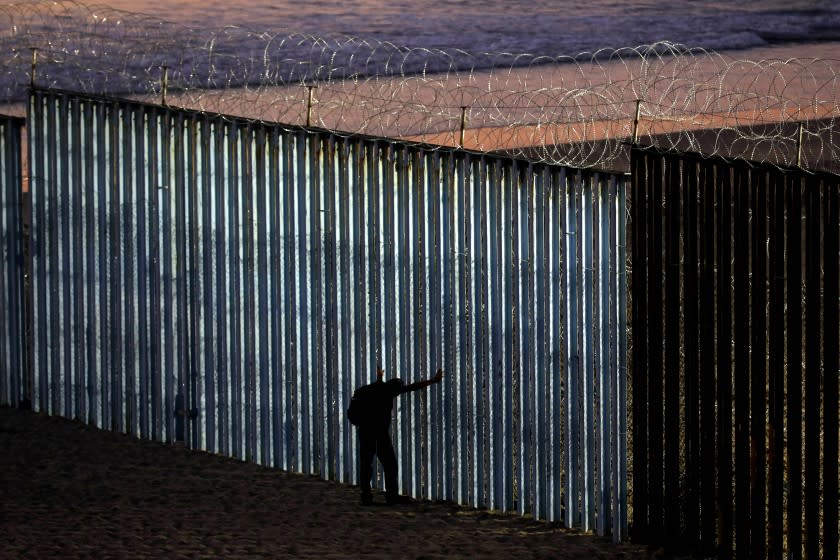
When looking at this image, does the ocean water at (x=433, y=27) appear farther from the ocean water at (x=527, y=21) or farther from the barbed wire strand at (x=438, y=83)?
the barbed wire strand at (x=438, y=83)

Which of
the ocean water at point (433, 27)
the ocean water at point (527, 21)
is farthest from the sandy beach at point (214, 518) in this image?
the ocean water at point (527, 21)

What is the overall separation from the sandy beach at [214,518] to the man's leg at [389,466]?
0.35ft

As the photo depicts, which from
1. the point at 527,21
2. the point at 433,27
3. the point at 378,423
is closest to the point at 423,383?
the point at 378,423

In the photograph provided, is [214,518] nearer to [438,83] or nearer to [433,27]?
[438,83]

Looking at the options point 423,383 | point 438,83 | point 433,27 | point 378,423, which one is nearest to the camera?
point 423,383

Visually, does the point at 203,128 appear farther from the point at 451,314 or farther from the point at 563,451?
the point at 563,451

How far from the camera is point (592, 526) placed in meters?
11.3

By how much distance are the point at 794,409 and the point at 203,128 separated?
5.58 m

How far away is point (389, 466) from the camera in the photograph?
12.2m

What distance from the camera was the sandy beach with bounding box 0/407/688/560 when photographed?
10.9 m

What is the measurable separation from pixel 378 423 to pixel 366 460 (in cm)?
29

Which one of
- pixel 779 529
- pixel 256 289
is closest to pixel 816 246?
pixel 779 529

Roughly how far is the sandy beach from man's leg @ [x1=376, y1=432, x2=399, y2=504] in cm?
11

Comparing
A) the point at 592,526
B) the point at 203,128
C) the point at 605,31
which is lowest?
the point at 592,526
